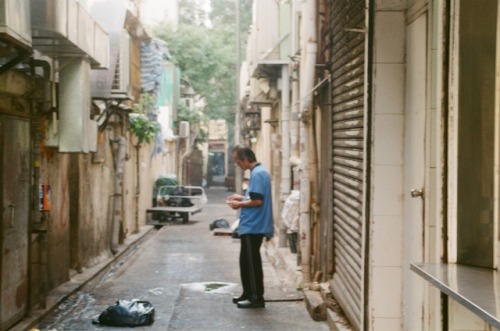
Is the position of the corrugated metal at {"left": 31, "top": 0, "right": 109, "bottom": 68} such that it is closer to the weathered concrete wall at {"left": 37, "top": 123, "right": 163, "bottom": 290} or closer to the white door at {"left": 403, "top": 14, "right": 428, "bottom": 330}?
the weathered concrete wall at {"left": 37, "top": 123, "right": 163, "bottom": 290}

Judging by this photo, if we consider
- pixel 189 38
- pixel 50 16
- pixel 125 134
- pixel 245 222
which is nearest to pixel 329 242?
pixel 245 222

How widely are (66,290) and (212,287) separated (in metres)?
2.14

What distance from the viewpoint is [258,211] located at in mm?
9523

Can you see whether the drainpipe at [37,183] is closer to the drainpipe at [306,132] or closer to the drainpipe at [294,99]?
the drainpipe at [306,132]

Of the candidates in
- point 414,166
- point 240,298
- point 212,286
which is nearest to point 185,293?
point 212,286

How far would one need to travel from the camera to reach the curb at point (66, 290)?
8938 mm

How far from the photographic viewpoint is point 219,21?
52.1 m

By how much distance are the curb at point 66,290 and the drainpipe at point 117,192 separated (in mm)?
343

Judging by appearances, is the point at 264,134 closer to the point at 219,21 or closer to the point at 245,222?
the point at 245,222

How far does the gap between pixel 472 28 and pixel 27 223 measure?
257 inches

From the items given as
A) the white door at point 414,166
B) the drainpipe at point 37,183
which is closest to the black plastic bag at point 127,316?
the drainpipe at point 37,183

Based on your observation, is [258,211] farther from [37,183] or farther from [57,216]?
[57,216]

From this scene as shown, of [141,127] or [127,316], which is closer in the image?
[127,316]

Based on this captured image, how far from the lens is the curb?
894 cm
